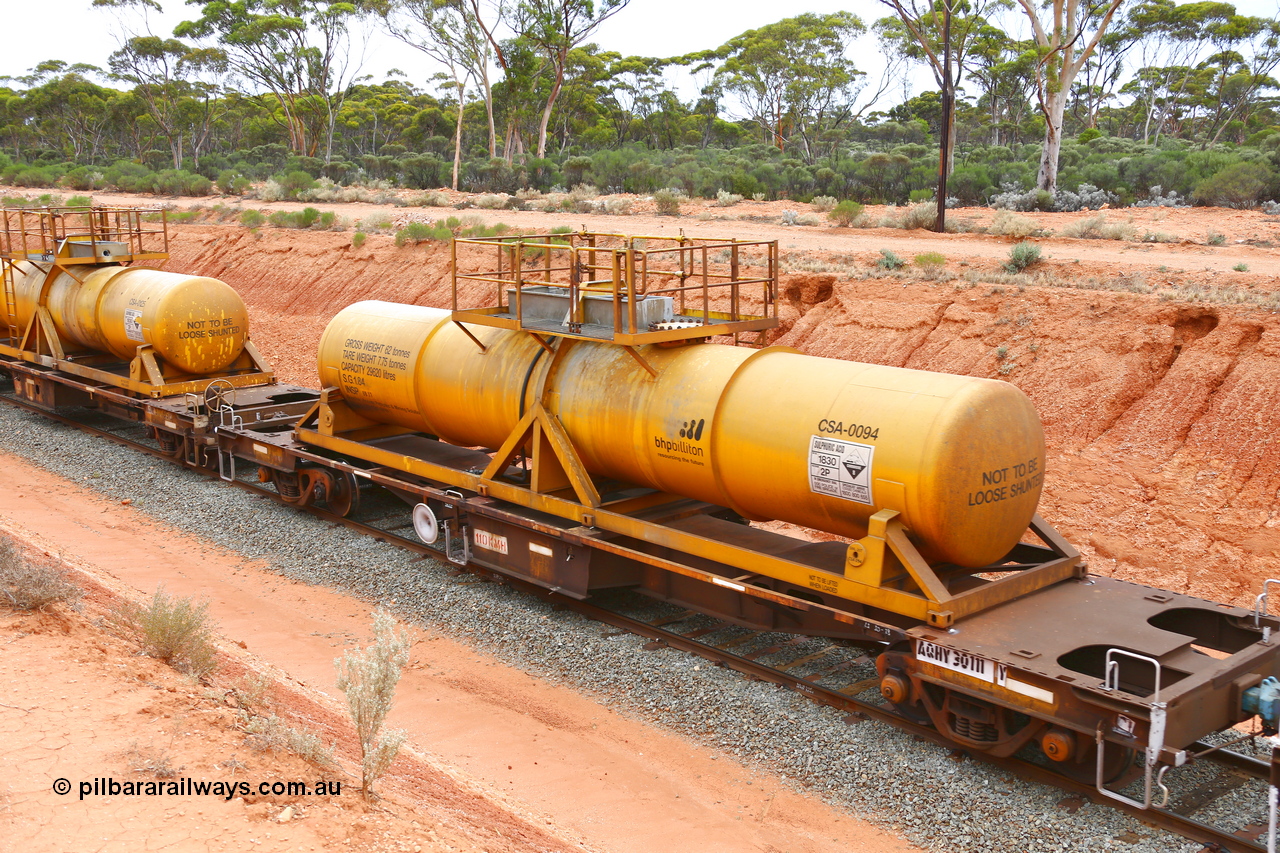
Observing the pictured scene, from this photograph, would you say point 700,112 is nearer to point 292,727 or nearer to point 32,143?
point 32,143

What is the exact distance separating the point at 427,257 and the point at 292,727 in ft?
71.0

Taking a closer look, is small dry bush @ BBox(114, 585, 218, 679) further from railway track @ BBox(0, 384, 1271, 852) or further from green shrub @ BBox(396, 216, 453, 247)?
green shrub @ BBox(396, 216, 453, 247)

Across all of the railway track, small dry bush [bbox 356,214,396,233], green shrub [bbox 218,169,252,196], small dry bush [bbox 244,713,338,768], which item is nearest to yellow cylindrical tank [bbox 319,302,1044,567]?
the railway track

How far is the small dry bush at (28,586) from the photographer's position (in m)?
8.67

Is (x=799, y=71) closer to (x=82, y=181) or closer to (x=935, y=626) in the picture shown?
(x=82, y=181)

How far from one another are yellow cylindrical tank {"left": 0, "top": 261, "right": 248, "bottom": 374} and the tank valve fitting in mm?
Result: 14431

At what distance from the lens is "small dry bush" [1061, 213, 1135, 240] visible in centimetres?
2378

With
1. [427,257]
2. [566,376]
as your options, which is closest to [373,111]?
[427,257]

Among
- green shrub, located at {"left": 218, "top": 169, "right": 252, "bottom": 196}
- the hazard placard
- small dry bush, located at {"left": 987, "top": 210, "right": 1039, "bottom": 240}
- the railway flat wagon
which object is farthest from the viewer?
green shrub, located at {"left": 218, "top": 169, "right": 252, "bottom": 196}

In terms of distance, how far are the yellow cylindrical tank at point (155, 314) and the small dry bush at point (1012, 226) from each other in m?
17.2

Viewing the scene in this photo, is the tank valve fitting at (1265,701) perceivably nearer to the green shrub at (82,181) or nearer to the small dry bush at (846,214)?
the small dry bush at (846,214)

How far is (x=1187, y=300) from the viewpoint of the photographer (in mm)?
15641

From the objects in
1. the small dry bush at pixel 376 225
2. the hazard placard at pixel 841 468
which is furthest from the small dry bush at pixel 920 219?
the hazard placard at pixel 841 468

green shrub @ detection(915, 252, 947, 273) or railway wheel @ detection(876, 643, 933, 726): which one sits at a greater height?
green shrub @ detection(915, 252, 947, 273)
